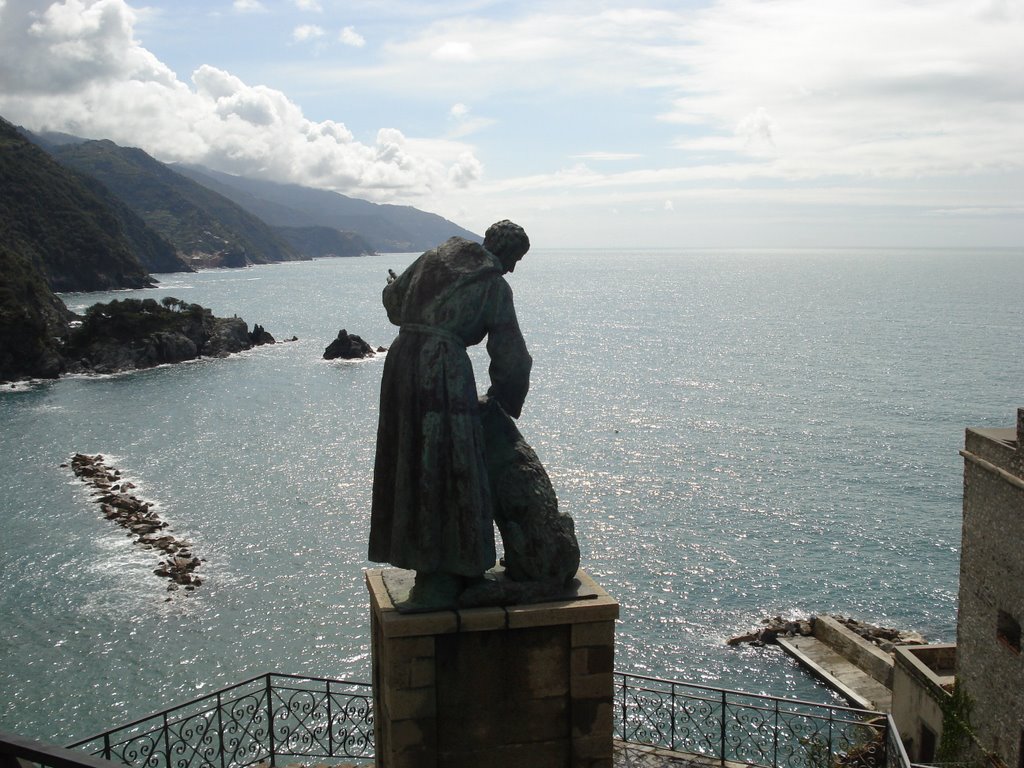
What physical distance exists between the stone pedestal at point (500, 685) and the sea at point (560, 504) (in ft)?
64.3

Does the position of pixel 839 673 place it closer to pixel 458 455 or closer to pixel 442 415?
pixel 458 455

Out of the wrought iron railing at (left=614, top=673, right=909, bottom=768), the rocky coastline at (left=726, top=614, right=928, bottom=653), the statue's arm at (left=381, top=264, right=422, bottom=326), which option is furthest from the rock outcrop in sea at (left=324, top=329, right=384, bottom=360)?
the statue's arm at (left=381, top=264, right=422, bottom=326)

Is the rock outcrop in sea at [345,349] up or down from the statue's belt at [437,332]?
down

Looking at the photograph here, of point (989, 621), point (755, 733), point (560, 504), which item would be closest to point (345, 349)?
point (560, 504)

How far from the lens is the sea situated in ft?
89.1

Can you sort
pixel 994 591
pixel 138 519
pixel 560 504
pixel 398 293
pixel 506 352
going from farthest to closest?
pixel 560 504 < pixel 138 519 < pixel 994 591 < pixel 398 293 < pixel 506 352

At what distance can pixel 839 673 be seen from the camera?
26.9m

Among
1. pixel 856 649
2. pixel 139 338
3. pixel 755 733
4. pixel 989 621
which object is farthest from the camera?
pixel 139 338

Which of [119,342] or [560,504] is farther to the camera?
[119,342]

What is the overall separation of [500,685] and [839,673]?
76.6ft

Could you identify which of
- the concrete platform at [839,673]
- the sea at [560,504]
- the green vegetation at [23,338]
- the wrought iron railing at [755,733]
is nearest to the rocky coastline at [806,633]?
the concrete platform at [839,673]

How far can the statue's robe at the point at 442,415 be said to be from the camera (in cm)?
644

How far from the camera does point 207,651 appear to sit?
1062 inches

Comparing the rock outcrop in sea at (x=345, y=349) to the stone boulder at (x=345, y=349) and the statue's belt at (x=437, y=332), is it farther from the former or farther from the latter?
the statue's belt at (x=437, y=332)
